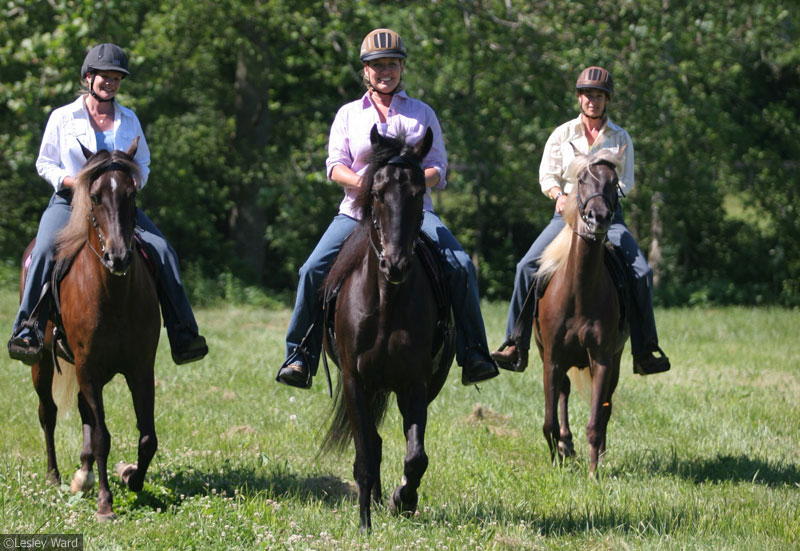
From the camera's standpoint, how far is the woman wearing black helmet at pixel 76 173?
6934mm

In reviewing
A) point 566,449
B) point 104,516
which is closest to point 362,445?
point 104,516

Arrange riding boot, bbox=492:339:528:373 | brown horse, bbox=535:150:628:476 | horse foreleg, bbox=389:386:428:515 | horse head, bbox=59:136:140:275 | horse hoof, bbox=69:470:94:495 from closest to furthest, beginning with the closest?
horse foreleg, bbox=389:386:428:515 < horse head, bbox=59:136:140:275 < horse hoof, bbox=69:470:94:495 < brown horse, bbox=535:150:628:476 < riding boot, bbox=492:339:528:373

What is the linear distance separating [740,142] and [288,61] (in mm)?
10555

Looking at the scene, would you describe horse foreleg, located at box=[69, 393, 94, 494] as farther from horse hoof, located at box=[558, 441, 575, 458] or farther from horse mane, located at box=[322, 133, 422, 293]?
horse hoof, located at box=[558, 441, 575, 458]

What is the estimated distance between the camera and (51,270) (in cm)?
695

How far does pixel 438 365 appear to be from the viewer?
21.8 ft

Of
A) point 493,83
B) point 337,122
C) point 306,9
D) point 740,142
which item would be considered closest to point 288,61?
point 306,9

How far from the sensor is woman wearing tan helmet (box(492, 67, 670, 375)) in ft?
26.8

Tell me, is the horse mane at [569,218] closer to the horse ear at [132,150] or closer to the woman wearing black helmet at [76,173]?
the woman wearing black helmet at [76,173]

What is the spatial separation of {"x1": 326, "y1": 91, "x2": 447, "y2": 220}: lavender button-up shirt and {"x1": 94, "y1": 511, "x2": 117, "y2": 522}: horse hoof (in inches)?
97.2

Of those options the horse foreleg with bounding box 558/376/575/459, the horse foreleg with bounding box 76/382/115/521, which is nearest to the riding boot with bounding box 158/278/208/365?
the horse foreleg with bounding box 76/382/115/521

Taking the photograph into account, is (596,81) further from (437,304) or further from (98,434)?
(98,434)

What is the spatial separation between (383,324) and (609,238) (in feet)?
10.2

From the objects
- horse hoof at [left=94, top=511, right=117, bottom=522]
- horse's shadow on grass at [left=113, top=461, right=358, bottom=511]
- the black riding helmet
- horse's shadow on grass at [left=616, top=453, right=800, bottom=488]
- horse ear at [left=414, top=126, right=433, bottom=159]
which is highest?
the black riding helmet
